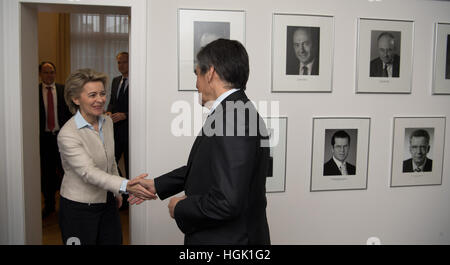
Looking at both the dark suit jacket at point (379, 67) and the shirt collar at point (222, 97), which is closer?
the shirt collar at point (222, 97)

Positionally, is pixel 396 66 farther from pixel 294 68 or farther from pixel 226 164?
pixel 226 164

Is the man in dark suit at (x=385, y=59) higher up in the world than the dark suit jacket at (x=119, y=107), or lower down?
higher up

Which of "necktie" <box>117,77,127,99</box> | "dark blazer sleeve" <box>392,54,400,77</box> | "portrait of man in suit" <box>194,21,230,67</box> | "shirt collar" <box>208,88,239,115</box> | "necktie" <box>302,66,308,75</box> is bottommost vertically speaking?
"shirt collar" <box>208,88,239,115</box>

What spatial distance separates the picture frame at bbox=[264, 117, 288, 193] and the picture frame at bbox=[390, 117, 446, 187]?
1122mm

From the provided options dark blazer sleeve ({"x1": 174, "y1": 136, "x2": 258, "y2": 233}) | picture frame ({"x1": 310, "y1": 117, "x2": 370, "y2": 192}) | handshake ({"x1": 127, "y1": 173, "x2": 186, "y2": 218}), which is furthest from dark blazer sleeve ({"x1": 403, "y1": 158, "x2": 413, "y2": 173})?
dark blazer sleeve ({"x1": 174, "y1": 136, "x2": 258, "y2": 233})

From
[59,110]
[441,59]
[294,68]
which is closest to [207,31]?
[294,68]

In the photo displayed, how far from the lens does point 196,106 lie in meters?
3.55

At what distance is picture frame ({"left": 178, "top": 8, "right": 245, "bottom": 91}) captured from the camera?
3.47 m

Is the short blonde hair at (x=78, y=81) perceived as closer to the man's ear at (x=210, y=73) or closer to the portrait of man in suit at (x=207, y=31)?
the portrait of man in suit at (x=207, y=31)

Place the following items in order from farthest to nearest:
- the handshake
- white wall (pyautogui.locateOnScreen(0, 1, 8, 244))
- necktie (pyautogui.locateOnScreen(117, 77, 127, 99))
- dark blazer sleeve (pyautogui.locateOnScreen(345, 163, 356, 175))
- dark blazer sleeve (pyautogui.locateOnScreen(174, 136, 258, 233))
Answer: necktie (pyautogui.locateOnScreen(117, 77, 127, 99)) < dark blazer sleeve (pyautogui.locateOnScreen(345, 163, 356, 175)) < white wall (pyautogui.locateOnScreen(0, 1, 8, 244)) < the handshake < dark blazer sleeve (pyautogui.locateOnScreen(174, 136, 258, 233))

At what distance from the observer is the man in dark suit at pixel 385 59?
385 cm

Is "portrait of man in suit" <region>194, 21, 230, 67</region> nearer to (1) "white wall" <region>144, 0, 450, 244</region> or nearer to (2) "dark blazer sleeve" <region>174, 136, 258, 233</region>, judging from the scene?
(1) "white wall" <region>144, 0, 450, 244</region>

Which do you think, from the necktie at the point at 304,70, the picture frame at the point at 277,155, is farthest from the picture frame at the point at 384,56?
the picture frame at the point at 277,155

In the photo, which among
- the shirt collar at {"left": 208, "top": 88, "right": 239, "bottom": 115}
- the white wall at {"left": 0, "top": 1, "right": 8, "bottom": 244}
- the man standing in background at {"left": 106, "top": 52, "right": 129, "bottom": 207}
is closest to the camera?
the shirt collar at {"left": 208, "top": 88, "right": 239, "bottom": 115}
